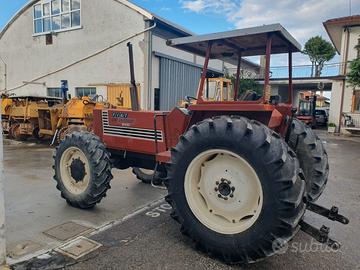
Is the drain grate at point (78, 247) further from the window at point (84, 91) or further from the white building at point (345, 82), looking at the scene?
the white building at point (345, 82)

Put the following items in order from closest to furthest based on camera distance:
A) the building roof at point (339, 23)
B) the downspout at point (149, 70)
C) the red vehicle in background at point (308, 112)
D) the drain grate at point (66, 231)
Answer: the drain grate at point (66, 231), the downspout at point (149, 70), the building roof at point (339, 23), the red vehicle in background at point (308, 112)

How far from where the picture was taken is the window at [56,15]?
51.4 ft

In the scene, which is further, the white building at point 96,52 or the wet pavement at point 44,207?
the white building at point 96,52

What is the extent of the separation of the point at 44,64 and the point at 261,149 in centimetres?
1728

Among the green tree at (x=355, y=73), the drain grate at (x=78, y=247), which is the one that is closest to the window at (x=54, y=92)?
the green tree at (x=355, y=73)

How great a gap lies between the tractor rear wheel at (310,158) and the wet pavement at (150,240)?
1.79ft

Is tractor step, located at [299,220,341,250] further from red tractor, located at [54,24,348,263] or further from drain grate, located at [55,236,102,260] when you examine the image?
drain grate, located at [55,236,102,260]

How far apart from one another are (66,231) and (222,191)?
1.87 metres

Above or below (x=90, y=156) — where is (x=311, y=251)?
below

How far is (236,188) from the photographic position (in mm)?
2906

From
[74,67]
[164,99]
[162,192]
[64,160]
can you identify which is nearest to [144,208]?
[162,192]

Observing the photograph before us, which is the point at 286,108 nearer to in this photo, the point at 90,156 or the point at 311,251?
the point at 311,251

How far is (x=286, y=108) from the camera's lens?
3707 mm

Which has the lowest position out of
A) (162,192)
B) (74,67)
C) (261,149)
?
(162,192)
